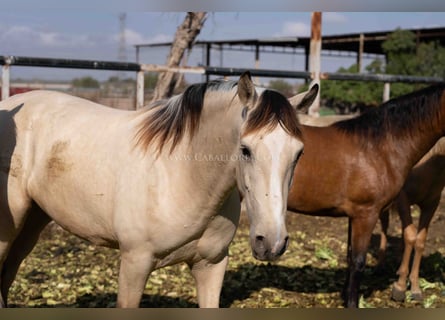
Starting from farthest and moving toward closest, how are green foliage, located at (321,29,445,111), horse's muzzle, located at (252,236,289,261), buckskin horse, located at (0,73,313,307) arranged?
1. green foliage, located at (321,29,445,111)
2. buckskin horse, located at (0,73,313,307)
3. horse's muzzle, located at (252,236,289,261)

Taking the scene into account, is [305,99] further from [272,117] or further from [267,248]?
[267,248]

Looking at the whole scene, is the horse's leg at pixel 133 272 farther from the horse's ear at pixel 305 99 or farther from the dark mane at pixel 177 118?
the horse's ear at pixel 305 99

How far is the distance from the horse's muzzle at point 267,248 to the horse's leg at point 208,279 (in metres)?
0.80

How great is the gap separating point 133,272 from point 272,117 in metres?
1.17

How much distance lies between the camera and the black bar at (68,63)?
5.38 metres

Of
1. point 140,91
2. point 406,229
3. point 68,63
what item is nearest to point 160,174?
point 406,229

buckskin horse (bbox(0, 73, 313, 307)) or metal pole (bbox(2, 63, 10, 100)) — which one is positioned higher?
metal pole (bbox(2, 63, 10, 100))

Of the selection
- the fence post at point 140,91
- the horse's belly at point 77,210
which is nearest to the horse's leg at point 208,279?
the horse's belly at point 77,210

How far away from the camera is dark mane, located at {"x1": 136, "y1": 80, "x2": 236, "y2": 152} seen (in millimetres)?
2580

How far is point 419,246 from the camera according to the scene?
16.0 feet

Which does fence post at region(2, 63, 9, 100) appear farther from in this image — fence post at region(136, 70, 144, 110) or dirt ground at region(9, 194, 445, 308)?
dirt ground at region(9, 194, 445, 308)

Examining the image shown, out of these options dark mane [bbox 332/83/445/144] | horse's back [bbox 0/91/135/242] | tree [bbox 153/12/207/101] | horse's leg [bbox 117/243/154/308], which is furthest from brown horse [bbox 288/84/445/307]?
tree [bbox 153/12/207/101]

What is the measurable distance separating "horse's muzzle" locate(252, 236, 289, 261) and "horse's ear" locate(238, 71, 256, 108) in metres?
0.63

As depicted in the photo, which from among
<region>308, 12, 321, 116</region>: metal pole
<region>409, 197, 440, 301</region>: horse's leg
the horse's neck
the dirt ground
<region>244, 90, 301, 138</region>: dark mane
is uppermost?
<region>308, 12, 321, 116</region>: metal pole
